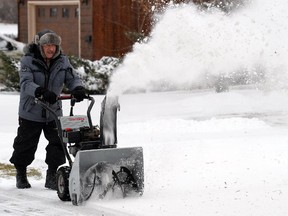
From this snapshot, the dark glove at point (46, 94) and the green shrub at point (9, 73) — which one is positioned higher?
the green shrub at point (9, 73)

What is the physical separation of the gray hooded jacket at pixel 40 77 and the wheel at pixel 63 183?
70cm

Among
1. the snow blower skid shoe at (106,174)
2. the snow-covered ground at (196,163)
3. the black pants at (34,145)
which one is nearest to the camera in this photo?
the snow-covered ground at (196,163)

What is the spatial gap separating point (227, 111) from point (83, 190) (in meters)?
8.12

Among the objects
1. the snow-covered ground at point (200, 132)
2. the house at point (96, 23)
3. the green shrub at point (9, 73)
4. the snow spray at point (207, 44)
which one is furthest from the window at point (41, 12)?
the snow spray at point (207, 44)

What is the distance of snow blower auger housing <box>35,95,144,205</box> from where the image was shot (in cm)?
599

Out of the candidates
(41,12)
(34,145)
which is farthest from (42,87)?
(41,12)

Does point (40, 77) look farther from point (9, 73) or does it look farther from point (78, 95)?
point (9, 73)

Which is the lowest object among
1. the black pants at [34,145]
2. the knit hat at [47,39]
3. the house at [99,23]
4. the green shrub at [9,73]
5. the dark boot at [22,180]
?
the dark boot at [22,180]

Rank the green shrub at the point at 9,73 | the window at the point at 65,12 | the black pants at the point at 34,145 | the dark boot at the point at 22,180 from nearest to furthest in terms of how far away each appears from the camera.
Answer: the black pants at the point at 34,145
the dark boot at the point at 22,180
the green shrub at the point at 9,73
the window at the point at 65,12

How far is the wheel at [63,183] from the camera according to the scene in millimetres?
6254

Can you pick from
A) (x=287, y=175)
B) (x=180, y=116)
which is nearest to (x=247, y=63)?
(x=180, y=116)

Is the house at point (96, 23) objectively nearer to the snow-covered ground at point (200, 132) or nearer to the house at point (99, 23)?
the house at point (99, 23)

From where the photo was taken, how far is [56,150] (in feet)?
22.6

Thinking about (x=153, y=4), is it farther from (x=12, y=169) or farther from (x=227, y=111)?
(x=12, y=169)
